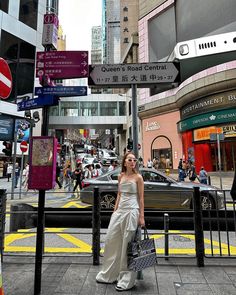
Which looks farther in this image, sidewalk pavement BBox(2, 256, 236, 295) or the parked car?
the parked car

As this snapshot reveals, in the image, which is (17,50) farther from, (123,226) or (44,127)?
(123,226)

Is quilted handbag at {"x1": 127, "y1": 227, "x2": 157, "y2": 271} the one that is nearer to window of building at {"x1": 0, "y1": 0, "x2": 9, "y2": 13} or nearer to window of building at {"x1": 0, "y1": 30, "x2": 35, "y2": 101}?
window of building at {"x1": 0, "y1": 30, "x2": 35, "y2": 101}

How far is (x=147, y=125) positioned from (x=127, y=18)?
47381mm

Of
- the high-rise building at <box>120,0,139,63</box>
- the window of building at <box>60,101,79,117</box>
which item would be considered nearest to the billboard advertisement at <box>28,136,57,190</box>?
the window of building at <box>60,101,79,117</box>

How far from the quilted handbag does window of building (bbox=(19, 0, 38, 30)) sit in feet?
114

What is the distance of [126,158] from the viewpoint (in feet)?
11.6

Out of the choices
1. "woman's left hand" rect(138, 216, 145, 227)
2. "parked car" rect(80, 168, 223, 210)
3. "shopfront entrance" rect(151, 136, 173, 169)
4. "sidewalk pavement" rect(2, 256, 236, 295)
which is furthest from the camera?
"shopfront entrance" rect(151, 136, 173, 169)

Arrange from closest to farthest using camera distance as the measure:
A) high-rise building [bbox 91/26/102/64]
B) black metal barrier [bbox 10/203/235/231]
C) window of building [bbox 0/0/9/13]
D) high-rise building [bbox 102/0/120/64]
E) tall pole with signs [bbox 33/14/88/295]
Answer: tall pole with signs [bbox 33/14/88/295]
black metal barrier [bbox 10/203/235/231]
window of building [bbox 0/0/9/13]
high-rise building [bbox 102/0/120/64]
high-rise building [bbox 91/26/102/64]

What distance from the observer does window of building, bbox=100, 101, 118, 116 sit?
48853mm

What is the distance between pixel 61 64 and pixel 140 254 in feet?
9.29

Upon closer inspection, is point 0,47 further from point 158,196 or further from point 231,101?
point 158,196

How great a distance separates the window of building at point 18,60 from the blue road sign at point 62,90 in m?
29.0

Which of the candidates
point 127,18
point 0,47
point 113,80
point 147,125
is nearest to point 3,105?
point 0,47

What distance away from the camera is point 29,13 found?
32344 mm
